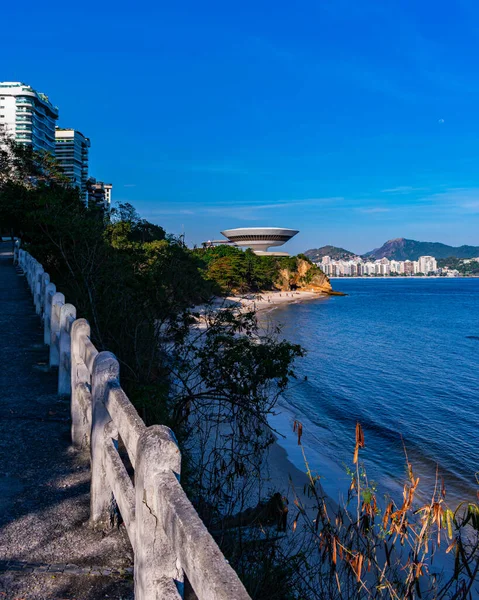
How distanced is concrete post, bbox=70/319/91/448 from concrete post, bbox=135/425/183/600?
2688mm

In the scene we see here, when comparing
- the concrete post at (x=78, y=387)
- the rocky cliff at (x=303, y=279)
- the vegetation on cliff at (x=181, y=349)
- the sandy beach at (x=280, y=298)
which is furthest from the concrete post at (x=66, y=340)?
the rocky cliff at (x=303, y=279)

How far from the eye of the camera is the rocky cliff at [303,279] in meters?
111

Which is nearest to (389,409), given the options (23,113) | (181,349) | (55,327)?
(181,349)

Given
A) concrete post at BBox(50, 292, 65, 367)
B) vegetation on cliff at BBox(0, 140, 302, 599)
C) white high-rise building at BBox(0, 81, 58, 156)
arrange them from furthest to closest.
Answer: white high-rise building at BBox(0, 81, 58, 156) → vegetation on cliff at BBox(0, 140, 302, 599) → concrete post at BBox(50, 292, 65, 367)

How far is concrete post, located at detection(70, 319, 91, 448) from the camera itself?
195 inches

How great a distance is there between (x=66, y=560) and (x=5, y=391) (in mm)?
3932

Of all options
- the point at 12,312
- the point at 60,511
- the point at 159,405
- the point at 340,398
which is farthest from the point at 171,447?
the point at 340,398

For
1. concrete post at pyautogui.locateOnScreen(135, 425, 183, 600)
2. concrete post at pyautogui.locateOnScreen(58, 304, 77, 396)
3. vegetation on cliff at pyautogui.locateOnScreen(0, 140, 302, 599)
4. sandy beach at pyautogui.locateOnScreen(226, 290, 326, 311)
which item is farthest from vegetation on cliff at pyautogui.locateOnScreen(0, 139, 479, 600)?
sandy beach at pyautogui.locateOnScreen(226, 290, 326, 311)

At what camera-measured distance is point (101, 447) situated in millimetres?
3592

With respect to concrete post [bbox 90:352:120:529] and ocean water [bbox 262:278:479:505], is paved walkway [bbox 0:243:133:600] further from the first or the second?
ocean water [bbox 262:278:479:505]

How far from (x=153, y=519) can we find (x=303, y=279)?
115453 millimetres

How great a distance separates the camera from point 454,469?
46.4 feet

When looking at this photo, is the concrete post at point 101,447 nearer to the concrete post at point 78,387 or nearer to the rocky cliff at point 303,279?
the concrete post at point 78,387

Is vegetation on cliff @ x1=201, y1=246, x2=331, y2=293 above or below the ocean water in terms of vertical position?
above
